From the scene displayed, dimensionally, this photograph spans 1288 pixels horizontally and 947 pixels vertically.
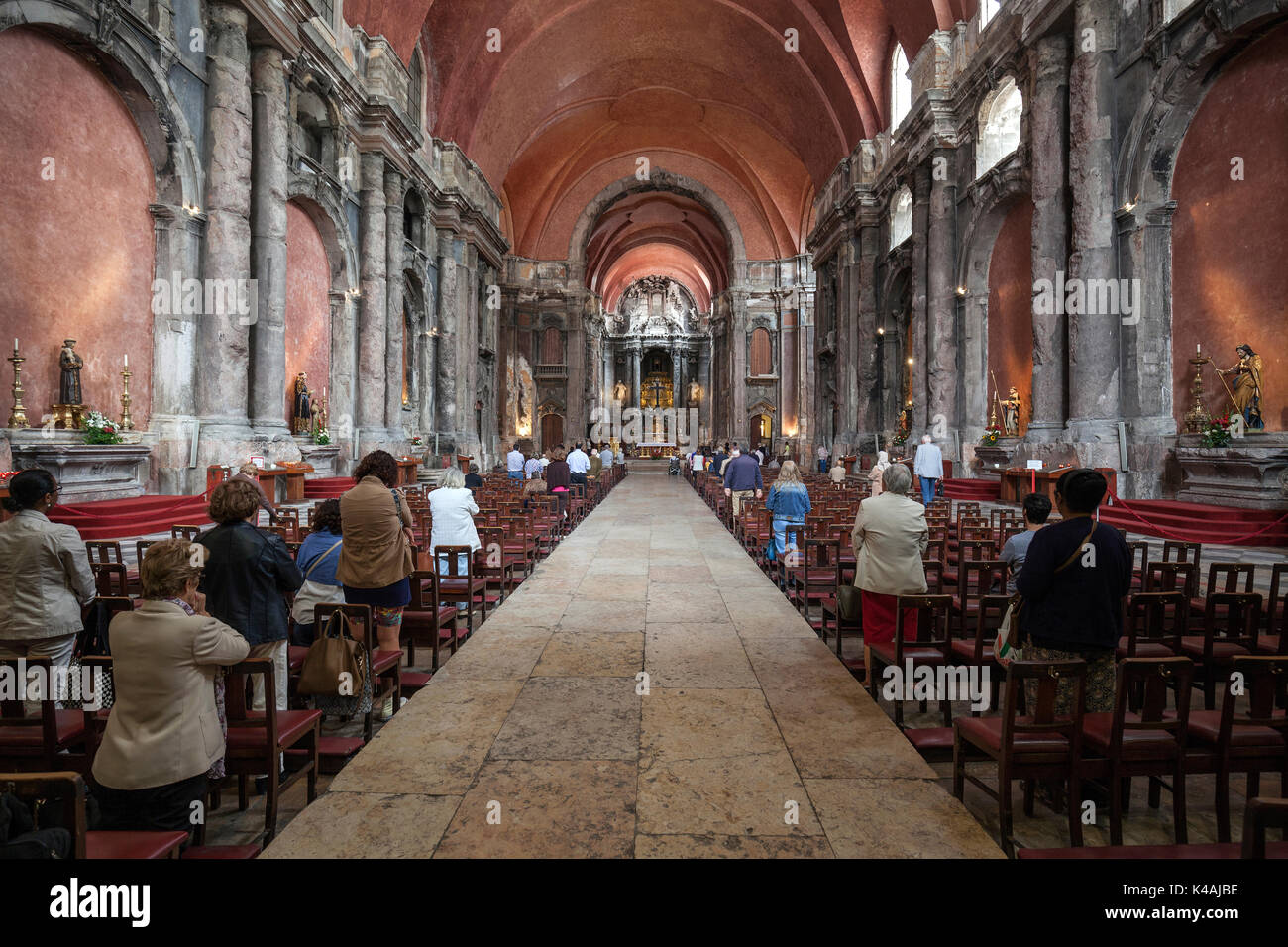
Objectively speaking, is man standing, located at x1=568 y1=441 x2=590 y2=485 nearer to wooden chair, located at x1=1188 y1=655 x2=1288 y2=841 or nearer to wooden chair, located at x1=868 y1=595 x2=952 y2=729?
wooden chair, located at x1=868 y1=595 x2=952 y2=729

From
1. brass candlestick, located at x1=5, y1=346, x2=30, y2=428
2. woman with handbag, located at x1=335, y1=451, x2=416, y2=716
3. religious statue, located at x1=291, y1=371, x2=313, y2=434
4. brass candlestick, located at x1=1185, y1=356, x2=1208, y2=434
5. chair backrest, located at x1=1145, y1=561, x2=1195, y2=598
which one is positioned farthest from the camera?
religious statue, located at x1=291, y1=371, x2=313, y2=434

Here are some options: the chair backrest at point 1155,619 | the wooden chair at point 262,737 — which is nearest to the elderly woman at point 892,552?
the chair backrest at point 1155,619

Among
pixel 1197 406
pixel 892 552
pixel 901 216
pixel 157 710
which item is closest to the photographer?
pixel 157 710

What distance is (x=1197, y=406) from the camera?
10766 mm

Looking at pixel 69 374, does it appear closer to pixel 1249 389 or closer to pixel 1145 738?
pixel 1145 738

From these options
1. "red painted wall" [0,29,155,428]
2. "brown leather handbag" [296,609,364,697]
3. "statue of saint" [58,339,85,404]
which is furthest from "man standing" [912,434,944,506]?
"statue of saint" [58,339,85,404]

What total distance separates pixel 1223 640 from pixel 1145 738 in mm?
1887

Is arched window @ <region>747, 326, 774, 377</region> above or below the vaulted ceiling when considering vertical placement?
below

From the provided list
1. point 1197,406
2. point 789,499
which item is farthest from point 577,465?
point 1197,406

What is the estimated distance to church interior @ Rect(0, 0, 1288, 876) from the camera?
110 inches

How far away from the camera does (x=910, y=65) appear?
62.1 feet

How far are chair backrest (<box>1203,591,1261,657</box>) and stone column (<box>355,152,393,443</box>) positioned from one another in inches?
686

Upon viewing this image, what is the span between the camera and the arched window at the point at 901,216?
70.6 feet
